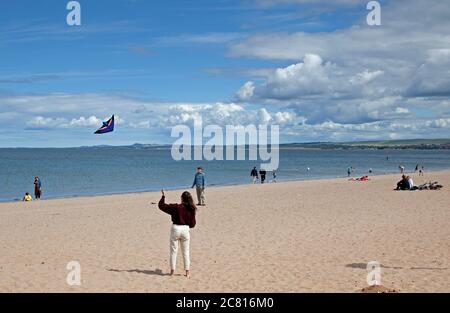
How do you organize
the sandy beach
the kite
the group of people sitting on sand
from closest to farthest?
the sandy beach → the kite → the group of people sitting on sand

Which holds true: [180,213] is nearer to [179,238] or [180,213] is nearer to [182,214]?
[182,214]

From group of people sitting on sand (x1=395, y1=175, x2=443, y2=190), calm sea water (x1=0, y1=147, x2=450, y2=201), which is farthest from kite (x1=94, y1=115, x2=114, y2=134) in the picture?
calm sea water (x1=0, y1=147, x2=450, y2=201)

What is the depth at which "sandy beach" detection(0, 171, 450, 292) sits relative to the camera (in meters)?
9.30

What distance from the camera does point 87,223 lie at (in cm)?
1759

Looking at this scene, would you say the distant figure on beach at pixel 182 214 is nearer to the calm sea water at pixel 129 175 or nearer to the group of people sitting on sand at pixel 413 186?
the group of people sitting on sand at pixel 413 186

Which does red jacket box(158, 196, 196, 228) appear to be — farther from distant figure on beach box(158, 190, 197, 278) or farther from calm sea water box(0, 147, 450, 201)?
calm sea water box(0, 147, 450, 201)

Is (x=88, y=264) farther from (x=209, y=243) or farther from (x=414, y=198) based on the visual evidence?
(x=414, y=198)

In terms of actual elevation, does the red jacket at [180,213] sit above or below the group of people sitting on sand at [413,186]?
below

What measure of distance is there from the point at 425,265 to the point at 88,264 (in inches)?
261

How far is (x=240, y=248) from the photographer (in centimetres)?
1269

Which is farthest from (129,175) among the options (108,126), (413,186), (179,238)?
(179,238)

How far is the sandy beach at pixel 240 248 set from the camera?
930 centimetres

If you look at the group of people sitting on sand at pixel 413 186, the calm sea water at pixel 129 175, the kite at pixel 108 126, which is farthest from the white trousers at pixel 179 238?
the calm sea water at pixel 129 175
